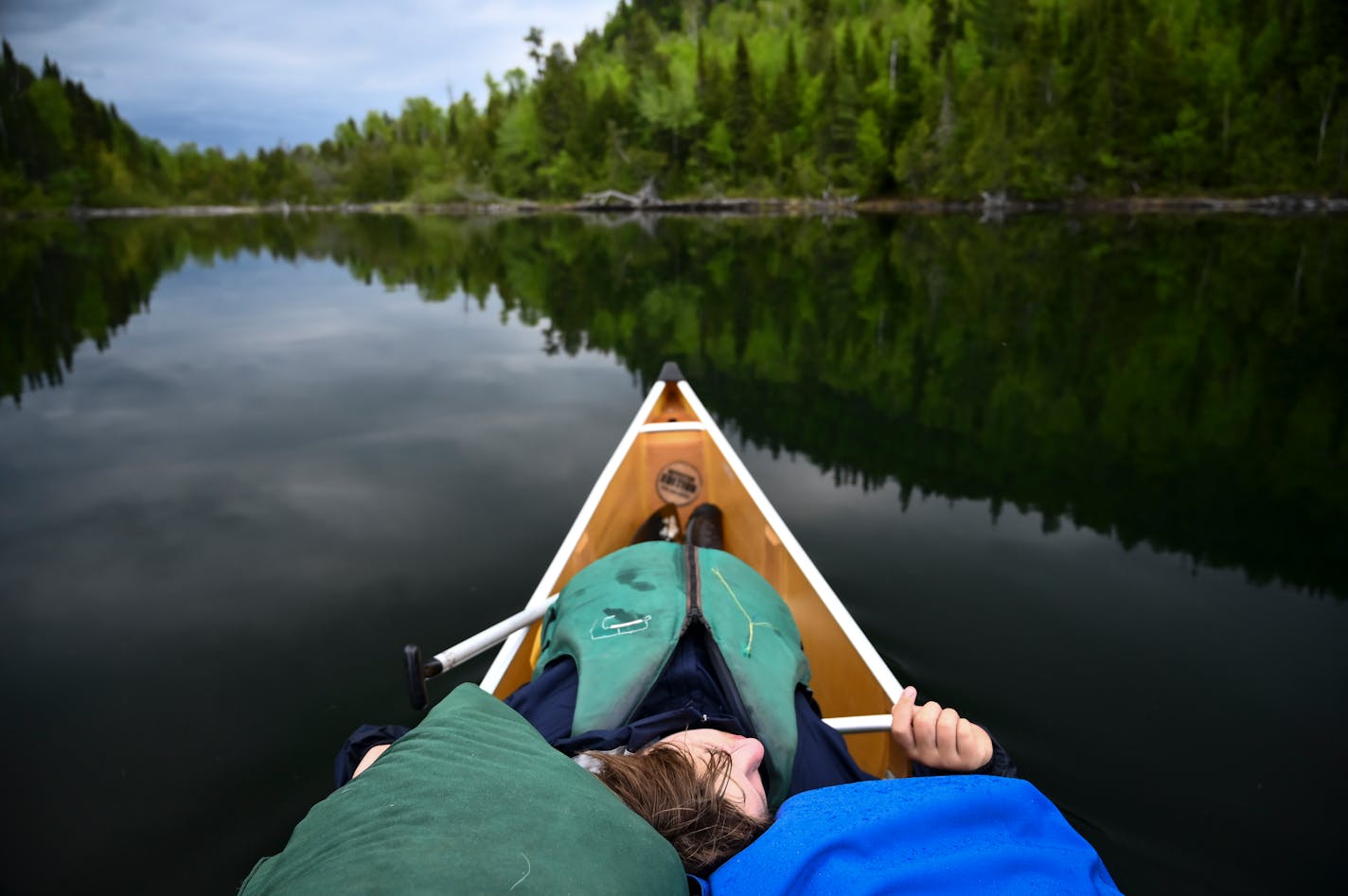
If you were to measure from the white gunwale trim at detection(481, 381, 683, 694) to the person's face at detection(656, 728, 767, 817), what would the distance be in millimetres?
467

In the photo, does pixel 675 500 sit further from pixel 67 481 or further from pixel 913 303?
pixel 913 303

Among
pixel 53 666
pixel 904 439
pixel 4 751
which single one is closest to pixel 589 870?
pixel 4 751

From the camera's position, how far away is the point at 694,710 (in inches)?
71.9

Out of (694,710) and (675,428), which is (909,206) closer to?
(675,428)

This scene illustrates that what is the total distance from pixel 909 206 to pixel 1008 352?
48.1 m

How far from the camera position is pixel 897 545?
509 cm

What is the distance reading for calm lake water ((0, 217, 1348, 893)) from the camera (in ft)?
10.0

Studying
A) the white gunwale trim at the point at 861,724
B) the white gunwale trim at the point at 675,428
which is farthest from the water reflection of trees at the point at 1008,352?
the white gunwale trim at the point at 861,724

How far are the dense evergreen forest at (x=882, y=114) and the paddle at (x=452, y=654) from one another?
5355 cm

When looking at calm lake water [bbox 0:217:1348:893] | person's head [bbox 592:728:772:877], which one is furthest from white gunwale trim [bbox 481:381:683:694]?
calm lake water [bbox 0:217:1348:893]

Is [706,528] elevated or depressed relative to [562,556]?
depressed

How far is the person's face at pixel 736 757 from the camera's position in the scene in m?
1.47

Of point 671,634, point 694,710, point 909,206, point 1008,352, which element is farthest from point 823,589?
point 909,206

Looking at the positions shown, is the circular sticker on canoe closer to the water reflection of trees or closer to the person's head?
the water reflection of trees
